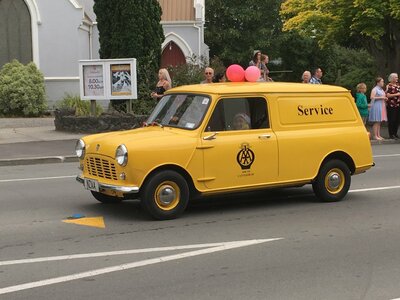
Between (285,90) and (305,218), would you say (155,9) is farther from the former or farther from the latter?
(305,218)

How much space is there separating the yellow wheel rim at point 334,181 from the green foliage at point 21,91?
14050 mm

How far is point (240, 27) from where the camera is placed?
38.1m

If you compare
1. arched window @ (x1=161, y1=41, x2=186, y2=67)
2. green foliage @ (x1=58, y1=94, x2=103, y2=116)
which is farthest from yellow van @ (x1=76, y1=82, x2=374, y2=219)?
arched window @ (x1=161, y1=41, x2=186, y2=67)

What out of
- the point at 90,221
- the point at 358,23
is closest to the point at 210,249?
the point at 90,221

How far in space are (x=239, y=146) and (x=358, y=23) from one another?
13410 millimetres

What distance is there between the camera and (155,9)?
19422mm

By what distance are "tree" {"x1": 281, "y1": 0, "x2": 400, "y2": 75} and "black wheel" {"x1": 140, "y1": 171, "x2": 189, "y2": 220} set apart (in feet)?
43.9

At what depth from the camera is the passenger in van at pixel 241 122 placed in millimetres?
7719

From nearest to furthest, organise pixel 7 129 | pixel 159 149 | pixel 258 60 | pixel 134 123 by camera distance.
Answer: pixel 159 149
pixel 258 60
pixel 134 123
pixel 7 129

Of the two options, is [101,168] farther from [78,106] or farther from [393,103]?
[393,103]

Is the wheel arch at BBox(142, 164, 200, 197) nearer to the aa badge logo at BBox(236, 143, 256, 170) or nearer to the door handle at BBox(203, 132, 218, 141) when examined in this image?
the door handle at BBox(203, 132, 218, 141)

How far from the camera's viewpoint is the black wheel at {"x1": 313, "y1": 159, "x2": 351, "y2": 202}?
Answer: 327 inches

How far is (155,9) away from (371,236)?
567 inches

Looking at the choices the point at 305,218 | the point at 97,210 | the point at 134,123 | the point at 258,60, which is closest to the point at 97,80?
the point at 134,123
